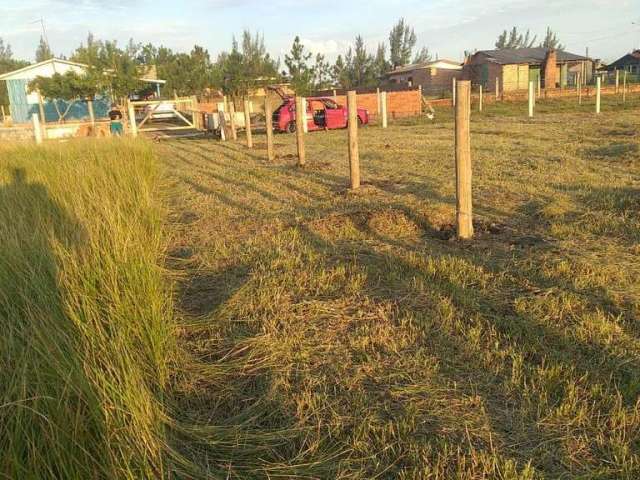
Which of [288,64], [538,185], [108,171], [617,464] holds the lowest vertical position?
[617,464]

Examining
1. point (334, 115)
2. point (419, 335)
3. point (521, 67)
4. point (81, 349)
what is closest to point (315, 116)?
point (334, 115)

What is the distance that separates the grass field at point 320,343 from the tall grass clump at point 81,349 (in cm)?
1

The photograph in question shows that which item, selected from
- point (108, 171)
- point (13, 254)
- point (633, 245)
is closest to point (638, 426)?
point (633, 245)

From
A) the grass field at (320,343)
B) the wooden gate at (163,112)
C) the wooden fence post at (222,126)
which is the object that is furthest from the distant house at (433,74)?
the grass field at (320,343)

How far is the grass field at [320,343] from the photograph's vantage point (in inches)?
80.7

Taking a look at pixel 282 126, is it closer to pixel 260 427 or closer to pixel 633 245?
pixel 633 245

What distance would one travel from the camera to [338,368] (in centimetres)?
283

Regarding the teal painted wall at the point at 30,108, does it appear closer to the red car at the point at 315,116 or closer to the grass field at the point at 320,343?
the red car at the point at 315,116

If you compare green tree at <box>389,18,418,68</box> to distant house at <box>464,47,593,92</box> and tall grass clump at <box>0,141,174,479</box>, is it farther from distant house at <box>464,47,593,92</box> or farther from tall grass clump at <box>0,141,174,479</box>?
tall grass clump at <box>0,141,174,479</box>

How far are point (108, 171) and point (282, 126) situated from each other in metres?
14.7

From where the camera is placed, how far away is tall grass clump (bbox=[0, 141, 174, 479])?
1851mm

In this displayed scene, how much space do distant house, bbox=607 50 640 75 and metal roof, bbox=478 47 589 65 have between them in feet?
38.7

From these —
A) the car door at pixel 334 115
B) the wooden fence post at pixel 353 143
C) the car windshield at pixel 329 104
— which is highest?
the car windshield at pixel 329 104

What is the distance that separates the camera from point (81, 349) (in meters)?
2.33
